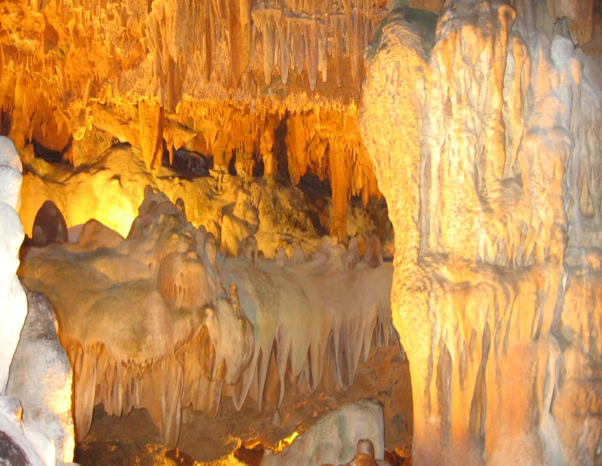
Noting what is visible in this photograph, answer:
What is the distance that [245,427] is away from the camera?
26.7ft

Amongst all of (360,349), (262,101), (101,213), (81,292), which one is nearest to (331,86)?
(262,101)

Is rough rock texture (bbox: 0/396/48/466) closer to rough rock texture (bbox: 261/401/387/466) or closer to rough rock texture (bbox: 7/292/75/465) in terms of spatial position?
rough rock texture (bbox: 7/292/75/465)

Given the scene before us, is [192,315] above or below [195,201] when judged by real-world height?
below

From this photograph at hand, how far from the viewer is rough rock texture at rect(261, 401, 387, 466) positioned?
21.2 feet

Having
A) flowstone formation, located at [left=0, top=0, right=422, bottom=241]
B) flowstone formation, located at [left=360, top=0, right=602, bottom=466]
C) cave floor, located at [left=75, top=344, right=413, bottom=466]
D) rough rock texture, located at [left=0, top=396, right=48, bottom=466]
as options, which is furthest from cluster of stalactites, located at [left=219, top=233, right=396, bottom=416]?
rough rock texture, located at [left=0, top=396, right=48, bottom=466]

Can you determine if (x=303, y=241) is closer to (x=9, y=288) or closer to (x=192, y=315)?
(x=192, y=315)

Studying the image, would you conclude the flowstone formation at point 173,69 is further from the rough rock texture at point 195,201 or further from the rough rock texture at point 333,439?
the rough rock texture at point 333,439

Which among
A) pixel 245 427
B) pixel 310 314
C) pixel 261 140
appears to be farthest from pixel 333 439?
pixel 261 140

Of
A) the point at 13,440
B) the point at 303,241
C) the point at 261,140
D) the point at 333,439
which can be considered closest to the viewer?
the point at 13,440

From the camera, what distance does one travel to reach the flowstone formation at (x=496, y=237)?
172 inches

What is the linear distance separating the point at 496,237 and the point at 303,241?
6929 mm

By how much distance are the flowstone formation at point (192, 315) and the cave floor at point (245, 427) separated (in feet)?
0.65

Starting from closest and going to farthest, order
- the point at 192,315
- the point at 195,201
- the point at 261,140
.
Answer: the point at 192,315
the point at 195,201
the point at 261,140

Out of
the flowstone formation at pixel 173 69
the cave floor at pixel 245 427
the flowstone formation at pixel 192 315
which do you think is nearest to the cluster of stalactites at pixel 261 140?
the flowstone formation at pixel 173 69
